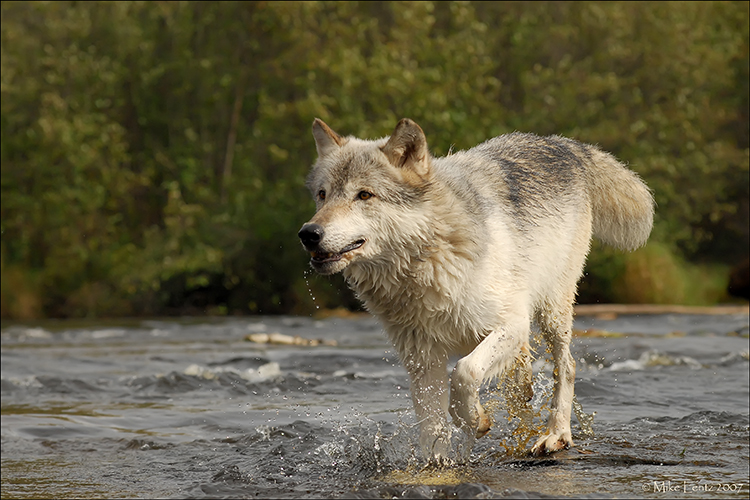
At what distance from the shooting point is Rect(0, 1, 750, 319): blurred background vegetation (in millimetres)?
23469

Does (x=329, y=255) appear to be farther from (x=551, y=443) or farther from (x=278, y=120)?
(x=278, y=120)

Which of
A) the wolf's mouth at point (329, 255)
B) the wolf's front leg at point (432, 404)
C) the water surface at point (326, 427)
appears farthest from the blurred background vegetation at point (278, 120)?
the wolf's mouth at point (329, 255)

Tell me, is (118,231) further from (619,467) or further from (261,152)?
(619,467)

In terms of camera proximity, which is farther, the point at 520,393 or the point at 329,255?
the point at 520,393

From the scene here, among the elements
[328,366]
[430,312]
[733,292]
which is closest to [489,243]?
[430,312]

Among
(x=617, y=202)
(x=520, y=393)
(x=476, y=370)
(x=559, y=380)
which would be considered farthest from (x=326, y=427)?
(x=617, y=202)

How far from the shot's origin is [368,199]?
204 inches

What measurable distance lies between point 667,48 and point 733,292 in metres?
6.83

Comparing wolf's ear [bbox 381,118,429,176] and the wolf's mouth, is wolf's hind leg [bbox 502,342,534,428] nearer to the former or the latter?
wolf's ear [bbox 381,118,429,176]

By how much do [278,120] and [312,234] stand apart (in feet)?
67.6

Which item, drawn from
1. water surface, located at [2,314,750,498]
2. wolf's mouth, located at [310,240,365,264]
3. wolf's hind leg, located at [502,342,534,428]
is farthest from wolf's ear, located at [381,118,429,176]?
wolf's hind leg, located at [502,342,534,428]

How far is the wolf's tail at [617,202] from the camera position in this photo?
7.53 meters

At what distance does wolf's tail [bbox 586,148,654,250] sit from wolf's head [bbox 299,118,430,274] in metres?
2.52

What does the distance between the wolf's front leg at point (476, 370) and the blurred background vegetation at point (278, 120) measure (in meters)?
17.0
